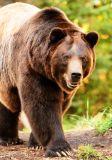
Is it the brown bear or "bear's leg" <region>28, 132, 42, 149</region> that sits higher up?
the brown bear

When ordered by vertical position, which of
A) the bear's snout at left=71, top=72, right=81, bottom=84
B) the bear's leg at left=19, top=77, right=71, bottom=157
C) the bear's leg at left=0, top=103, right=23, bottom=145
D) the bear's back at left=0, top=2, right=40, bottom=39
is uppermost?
the bear's back at left=0, top=2, right=40, bottom=39

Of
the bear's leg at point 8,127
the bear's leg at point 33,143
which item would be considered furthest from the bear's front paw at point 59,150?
the bear's leg at point 8,127

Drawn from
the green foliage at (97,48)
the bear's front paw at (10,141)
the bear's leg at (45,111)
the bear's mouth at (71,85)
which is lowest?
the green foliage at (97,48)

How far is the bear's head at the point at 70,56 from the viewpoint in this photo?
7.31m

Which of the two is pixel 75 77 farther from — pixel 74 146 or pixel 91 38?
pixel 74 146

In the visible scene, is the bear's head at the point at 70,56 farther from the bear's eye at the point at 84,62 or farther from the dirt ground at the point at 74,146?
the dirt ground at the point at 74,146

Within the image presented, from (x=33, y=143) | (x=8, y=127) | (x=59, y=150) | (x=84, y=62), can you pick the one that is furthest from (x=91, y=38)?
(x=8, y=127)

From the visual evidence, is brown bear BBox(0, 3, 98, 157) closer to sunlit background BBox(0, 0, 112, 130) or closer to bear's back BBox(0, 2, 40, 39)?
bear's back BBox(0, 2, 40, 39)

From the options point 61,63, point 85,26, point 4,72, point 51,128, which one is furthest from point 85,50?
point 85,26

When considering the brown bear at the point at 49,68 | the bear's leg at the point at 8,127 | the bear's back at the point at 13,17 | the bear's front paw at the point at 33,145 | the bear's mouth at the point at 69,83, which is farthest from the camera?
the bear's leg at the point at 8,127

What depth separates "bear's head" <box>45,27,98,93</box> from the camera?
7.31 meters

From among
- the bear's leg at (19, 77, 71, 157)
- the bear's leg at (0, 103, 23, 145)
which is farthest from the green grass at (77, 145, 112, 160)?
the bear's leg at (0, 103, 23, 145)

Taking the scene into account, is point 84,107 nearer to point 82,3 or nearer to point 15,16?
point 82,3

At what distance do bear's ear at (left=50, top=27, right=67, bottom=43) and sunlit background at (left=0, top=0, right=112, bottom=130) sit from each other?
909 centimetres
